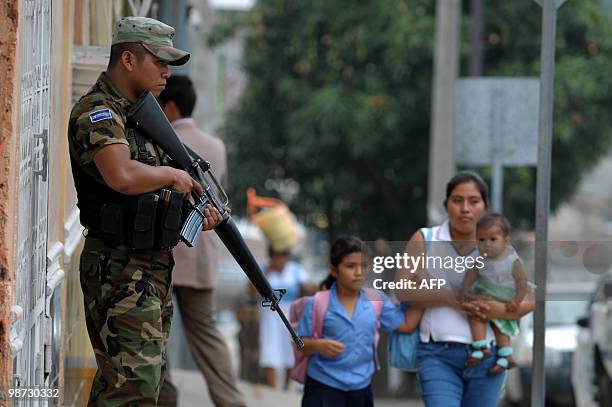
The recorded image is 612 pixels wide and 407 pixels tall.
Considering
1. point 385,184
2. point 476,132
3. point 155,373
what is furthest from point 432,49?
point 155,373

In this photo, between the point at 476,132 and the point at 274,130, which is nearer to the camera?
the point at 476,132

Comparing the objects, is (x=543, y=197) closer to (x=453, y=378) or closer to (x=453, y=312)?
(x=453, y=312)

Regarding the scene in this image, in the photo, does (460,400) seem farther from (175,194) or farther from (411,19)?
(411,19)

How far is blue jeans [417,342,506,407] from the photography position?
279 inches

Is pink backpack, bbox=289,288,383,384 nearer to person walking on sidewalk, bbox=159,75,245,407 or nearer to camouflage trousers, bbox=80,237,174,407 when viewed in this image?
person walking on sidewalk, bbox=159,75,245,407

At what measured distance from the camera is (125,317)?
5582 mm

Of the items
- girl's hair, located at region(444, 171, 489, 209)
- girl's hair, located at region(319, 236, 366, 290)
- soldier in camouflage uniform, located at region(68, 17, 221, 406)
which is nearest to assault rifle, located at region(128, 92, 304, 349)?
soldier in camouflage uniform, located at region(68, 17, 221, 406)

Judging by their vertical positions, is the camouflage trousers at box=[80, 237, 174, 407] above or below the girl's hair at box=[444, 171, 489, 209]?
below

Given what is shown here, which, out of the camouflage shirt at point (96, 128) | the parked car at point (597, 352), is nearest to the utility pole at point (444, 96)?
the parked car at point (597, 352)

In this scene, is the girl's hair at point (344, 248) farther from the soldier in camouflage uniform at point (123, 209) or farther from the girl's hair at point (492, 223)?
the soldier in camouflage uniform at point (123, 209)

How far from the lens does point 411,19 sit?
20.2m

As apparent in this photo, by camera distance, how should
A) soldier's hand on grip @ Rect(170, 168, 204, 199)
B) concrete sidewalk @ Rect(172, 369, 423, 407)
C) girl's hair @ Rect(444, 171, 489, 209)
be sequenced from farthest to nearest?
1. concrete sidewalk @ Rect(172, 369, 423, 407)
2. girl's hair @ Rect(444, 171, 489, 209)
3. soldier's hand on grip @ Rect(170, 168, 204, 199)

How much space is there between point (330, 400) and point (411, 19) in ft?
43.8

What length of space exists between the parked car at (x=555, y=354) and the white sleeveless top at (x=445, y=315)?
24.8 feet
